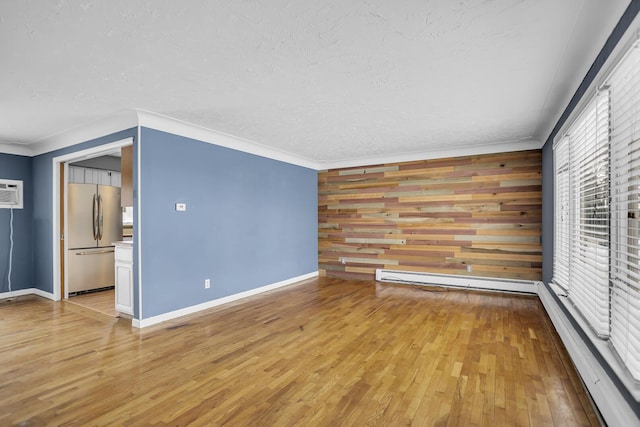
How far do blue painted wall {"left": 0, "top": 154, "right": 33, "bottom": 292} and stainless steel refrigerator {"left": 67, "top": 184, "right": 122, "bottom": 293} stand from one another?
2.84 feet

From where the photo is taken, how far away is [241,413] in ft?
6.92

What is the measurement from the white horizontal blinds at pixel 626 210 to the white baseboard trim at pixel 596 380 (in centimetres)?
21

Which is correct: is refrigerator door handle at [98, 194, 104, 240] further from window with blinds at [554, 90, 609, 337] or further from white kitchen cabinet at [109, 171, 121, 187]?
window with blinds at [554, 90, 609, 337]

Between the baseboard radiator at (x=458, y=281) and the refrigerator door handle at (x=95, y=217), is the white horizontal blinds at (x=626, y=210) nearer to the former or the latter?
the baseboard radiator at (x=458, y=281)

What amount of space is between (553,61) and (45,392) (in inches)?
185

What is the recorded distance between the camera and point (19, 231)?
541cm

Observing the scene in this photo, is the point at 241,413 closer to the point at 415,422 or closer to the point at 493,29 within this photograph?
the point at 415,422

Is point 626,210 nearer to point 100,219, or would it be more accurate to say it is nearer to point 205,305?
point 205,305

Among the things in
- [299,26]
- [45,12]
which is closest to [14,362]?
[45,12]

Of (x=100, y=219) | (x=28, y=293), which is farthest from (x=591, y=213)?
(x=28, y=293)

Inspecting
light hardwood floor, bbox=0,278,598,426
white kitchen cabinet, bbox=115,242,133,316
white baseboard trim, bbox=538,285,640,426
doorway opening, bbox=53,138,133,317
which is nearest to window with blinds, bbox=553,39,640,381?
white baseboard trim, bbox=538,285,640,426

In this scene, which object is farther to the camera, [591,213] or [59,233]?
[59,233]

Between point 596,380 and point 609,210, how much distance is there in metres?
1.16

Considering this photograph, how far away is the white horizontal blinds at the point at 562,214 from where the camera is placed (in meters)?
3.58
